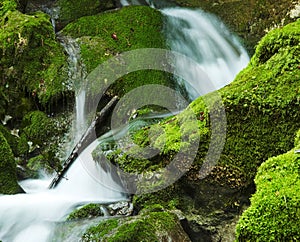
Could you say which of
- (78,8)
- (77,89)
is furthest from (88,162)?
(78,8)

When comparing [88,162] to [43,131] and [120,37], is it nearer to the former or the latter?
[43,131]

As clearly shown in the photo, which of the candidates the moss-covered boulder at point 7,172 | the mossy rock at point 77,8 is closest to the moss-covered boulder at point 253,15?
the mossy rock at point 77,8

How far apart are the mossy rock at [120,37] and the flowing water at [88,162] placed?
0.27 m

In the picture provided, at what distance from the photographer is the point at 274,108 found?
3.79 metres

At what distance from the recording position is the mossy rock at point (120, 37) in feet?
24.2

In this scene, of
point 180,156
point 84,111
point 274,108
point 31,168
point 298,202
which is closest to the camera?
point 298,202

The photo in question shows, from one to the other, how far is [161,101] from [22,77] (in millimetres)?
2675

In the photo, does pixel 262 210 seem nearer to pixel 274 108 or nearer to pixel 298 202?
pixel 298 202

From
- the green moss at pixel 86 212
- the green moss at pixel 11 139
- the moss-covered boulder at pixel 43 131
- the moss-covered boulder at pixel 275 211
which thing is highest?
the green moss at pixel 11 139

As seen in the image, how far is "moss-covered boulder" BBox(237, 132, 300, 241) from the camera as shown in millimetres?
2441

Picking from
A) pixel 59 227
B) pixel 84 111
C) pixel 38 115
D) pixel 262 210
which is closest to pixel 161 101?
pixel 84 111

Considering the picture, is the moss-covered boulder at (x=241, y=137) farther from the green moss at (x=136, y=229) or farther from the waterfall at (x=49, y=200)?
the waterfall at (x=49, y=200)

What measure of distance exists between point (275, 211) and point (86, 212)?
251 centimetres

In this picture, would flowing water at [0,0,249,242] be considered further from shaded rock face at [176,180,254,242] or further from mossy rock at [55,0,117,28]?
shaded rock face at [176,180,254,242]
